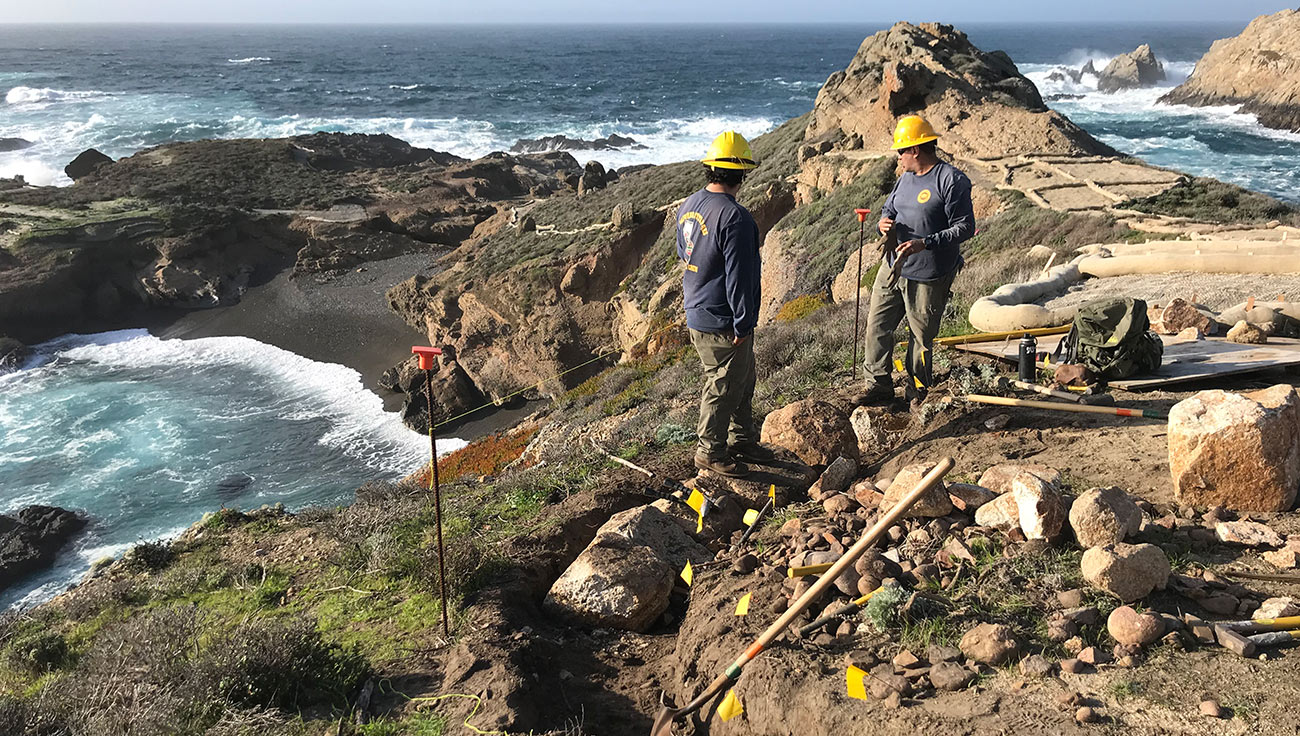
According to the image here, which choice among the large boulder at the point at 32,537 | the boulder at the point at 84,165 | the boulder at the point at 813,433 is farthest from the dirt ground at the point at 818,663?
the boulder at the point at 84,165

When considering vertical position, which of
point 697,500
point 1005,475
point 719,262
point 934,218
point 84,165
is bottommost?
point 84,165

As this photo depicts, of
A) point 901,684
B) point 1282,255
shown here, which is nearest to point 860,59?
point 1282,255

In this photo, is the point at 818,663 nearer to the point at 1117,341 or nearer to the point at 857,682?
the point at 857,682

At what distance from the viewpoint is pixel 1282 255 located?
329 inches

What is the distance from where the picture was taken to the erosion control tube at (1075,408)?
516 centimetres

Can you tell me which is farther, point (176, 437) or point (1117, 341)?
point (176, 437)

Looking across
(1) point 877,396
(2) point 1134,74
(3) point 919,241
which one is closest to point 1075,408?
(1) point 877,396

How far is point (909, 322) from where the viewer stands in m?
5.92

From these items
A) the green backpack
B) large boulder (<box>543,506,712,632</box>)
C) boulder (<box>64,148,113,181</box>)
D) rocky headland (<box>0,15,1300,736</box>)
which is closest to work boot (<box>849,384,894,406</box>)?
rocky headland (<box>0,15,1300,736</box>)

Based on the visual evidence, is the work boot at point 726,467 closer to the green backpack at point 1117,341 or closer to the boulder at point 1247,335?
the green backpack at point 1117,341

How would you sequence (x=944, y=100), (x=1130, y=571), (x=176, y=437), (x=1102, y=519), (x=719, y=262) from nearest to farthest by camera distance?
1. (x=1130, y=571)
2. (x=1102, y=519)
3. (x=719, y=262)
4. (x=944, y=100)
5. (x=176, y=437)

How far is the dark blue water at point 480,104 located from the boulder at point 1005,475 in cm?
3492

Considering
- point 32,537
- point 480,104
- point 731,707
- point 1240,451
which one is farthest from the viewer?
point 480,104

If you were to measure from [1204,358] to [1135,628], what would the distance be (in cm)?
375
